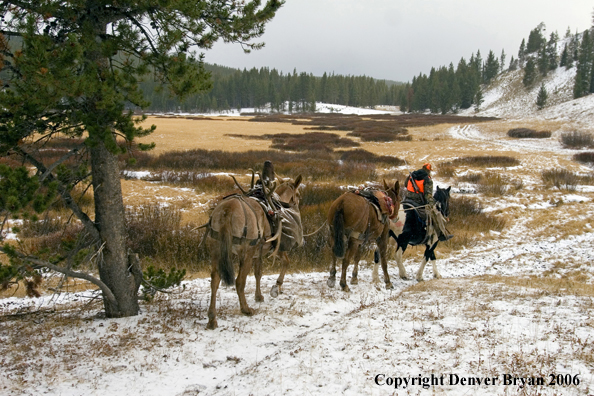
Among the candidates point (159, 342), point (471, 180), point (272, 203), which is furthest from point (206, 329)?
point (471, 180)

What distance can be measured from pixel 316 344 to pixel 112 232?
2.97 metres

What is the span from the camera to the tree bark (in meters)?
4.77

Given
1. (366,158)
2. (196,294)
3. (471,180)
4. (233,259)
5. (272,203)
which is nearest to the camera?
(233,259)

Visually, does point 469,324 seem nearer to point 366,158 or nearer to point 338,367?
point 338,367

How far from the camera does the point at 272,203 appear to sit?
20.0 ft

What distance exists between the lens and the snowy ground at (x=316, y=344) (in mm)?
3643

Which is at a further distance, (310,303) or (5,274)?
(310,303)

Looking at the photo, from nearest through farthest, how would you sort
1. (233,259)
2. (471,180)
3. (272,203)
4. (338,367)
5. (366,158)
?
(338,367)
(233,259)
(272,203)
(471,180)
(366,158)

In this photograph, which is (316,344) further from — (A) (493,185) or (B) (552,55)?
(B) (552,55)

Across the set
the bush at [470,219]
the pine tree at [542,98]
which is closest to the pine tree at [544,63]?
the pine tree at [542,98]

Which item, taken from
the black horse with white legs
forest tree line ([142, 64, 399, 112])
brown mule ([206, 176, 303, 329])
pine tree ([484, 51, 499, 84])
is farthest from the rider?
pine tree ([484, 51, 499, 84])

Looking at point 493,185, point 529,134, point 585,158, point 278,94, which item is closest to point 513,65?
point 278,94

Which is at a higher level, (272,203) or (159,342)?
(272,203)

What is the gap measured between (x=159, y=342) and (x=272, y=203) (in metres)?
2.57
